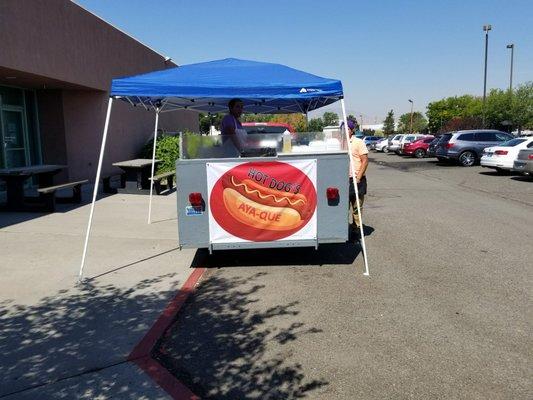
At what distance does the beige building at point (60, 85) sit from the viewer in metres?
11.6

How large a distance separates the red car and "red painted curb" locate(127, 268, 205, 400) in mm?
30415

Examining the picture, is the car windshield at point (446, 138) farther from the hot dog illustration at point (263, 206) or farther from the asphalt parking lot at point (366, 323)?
the hot dog illustration at point (263, 206)

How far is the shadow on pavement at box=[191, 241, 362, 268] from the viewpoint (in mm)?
6703

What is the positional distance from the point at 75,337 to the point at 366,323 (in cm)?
255

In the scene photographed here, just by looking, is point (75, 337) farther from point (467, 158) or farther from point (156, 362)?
point (467, 158)

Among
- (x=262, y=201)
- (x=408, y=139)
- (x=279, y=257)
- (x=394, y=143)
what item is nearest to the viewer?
(x=262, y=201)

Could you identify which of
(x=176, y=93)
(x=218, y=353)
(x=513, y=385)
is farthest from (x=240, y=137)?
(x=513, y=385)

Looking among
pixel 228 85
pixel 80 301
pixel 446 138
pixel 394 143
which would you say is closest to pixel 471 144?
pixel 446 138

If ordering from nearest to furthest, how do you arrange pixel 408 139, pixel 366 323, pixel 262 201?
pixel 366 323, pixel 262 201, pixel 408 139

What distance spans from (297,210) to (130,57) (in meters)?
14.7

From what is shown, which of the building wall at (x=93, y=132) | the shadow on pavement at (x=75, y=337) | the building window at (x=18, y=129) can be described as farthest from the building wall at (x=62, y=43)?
the shadow on pavement at (x=75, y=337)

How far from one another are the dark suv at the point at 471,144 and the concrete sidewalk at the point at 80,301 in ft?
60.0

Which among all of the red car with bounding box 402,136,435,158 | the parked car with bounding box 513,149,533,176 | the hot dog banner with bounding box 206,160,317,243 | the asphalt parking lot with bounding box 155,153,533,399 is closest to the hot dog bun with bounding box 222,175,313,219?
the hot dog banner with bounding box 206,160,317,243

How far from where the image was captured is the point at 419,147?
110 feet
